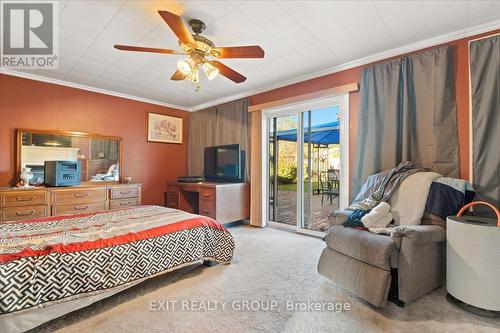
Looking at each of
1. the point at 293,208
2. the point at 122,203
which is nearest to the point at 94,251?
the point at 122,203

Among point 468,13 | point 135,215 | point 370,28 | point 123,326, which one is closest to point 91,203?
point 135,215

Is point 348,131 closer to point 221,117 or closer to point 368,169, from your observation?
point 368,169

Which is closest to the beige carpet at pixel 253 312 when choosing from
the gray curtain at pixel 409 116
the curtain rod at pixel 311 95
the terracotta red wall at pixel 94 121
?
the gray curtain at pixel 409 116

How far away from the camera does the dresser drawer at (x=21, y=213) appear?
2.90 metres

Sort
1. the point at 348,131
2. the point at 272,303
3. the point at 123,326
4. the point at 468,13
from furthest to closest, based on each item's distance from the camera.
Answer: the point at 348,131, the point at 468,13, the point at 272,303, the point at 123,326

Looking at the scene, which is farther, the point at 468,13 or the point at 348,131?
the point at 348,131

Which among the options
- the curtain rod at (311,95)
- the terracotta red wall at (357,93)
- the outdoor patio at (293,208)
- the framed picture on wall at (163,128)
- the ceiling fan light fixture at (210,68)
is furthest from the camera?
the framed picture on wall at (163,128)

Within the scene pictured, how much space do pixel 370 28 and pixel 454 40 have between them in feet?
2.95

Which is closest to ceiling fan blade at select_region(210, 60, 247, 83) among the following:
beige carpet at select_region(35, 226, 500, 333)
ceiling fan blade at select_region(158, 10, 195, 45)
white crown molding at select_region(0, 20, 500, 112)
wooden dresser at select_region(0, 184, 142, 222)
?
ceiling fan blade at select_region(158, 10, 195, 45)

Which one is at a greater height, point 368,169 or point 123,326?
point 368,169

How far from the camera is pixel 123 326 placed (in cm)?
157

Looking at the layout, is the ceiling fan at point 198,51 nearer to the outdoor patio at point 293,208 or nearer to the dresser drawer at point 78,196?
the dresser drawer at point 78,196

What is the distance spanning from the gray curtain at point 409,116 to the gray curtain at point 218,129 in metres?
2.04

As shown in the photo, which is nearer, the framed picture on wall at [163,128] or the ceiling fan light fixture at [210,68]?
the ceiling fan light fixture at [210,68]
